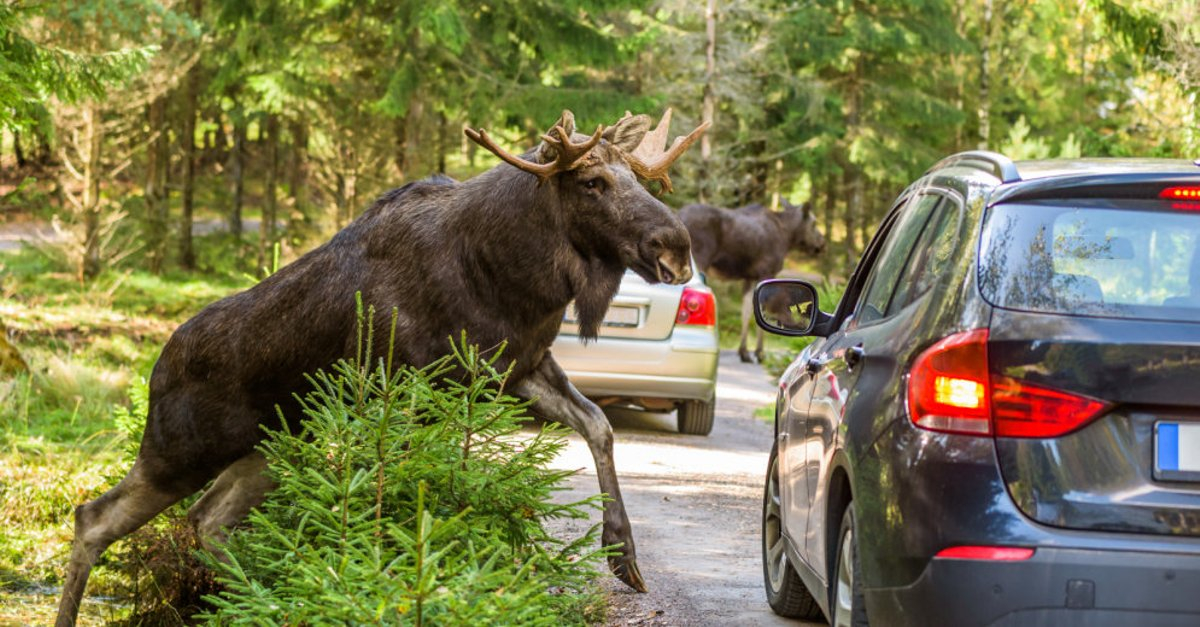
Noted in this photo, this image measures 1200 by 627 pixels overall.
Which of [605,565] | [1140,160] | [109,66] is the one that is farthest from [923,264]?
[109,66]

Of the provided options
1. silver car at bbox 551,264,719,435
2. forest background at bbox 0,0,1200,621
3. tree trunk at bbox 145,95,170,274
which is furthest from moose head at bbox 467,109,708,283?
tree trunk at bbox 145,95,170,274

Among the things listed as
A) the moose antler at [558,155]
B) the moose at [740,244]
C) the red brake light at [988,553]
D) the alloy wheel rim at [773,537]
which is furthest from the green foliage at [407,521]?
the moose at [740,244]

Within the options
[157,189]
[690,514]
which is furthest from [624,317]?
[157,189]

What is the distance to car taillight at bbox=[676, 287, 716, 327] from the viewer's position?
1382 centimetres

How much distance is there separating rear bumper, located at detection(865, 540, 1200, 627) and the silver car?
980cm

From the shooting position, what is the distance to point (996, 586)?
3.55 m

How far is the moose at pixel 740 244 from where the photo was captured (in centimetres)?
2445

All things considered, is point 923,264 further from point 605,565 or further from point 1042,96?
point 1042,96

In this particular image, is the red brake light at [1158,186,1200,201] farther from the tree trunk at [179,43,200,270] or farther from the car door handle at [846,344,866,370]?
the tree trunk at [179,43,200,270]

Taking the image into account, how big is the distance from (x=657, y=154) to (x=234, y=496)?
2.86 meters

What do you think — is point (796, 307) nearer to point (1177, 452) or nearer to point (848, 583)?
point (848, 583)

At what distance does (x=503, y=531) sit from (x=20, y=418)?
8246 mm

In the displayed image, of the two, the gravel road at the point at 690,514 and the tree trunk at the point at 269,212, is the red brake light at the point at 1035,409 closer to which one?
the gravel road at the point at 690,514

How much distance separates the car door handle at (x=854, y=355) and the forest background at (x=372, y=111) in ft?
16.7
